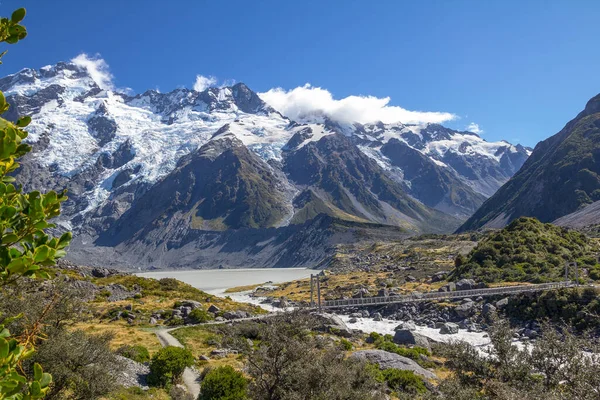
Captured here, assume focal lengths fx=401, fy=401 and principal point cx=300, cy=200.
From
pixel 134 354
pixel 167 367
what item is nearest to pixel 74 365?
pixel 167 367

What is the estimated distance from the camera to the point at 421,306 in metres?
52.9

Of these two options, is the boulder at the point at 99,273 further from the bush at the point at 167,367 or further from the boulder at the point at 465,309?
the boulder at the point at 465,309

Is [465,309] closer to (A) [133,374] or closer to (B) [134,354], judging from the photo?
(B) [134,354]

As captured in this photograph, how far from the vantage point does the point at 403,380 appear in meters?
22.3

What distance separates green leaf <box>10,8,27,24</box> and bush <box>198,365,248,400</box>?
1771cm

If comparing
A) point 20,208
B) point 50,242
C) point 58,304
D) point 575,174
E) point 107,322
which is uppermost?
point 575,174

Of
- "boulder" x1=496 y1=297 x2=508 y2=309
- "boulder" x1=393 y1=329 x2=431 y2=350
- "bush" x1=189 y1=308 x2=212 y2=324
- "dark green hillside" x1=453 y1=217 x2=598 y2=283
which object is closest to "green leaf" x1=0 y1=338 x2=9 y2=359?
"boulder" x1=393 y1=329 x2=431 y2=350

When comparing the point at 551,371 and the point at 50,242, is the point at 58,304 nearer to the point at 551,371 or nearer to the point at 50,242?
the point at 50,242

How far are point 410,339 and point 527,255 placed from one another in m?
38.7

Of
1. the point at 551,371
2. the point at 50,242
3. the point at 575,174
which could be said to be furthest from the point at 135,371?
the point at 575,174

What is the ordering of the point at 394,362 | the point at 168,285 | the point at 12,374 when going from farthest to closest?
the point at 168,285 → the point at 394,362 → the point at 12,374

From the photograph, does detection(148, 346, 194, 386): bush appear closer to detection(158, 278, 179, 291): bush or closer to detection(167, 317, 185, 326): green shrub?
detection(167, 317, 185, 326): green shrub

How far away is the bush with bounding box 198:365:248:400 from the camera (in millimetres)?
18125

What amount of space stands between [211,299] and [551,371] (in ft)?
157
